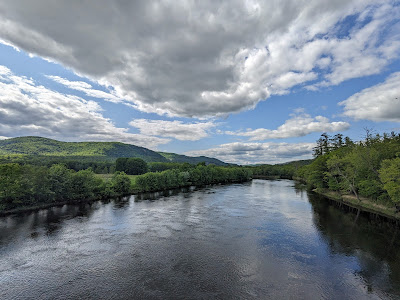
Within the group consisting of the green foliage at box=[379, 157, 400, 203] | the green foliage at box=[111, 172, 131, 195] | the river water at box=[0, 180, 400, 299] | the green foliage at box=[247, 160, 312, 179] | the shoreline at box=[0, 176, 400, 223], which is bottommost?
the river water at box=[0, 180, 400, 299]

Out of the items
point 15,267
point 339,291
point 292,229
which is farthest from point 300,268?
point 15,267

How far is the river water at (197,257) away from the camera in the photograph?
13766 mm

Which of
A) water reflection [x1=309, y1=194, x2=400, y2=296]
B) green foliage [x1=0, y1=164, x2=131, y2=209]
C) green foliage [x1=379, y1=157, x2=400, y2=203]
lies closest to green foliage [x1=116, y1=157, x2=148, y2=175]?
green foliage [x1=0, y1=164, x2=131, y2=209]

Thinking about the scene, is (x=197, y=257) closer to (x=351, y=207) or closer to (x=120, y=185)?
(x=351, y=207)

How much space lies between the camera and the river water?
13.8m

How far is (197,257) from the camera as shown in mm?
18359

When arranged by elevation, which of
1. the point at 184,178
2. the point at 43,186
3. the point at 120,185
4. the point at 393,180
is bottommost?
the point at 120,185

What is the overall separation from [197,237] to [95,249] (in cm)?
1051

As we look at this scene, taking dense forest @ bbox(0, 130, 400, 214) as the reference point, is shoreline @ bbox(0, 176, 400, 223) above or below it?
below

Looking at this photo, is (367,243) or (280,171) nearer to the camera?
(367,243)

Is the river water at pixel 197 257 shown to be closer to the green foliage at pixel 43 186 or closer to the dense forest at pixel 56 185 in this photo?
the green foliage at pixel 43 186

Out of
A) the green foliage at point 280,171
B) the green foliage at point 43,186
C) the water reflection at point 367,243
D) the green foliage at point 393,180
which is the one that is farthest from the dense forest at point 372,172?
the green foliage at point 280,171

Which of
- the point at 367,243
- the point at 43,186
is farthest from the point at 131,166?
the point at 367,243

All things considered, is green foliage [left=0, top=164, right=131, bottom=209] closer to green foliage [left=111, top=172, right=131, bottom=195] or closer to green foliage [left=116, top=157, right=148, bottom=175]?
green foliage [left=111, top=172, right=131, bottom=195]
